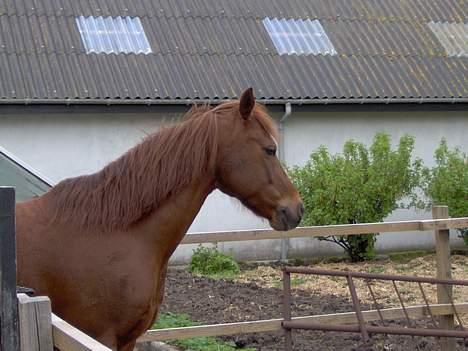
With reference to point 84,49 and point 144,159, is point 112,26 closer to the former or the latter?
point 84,49

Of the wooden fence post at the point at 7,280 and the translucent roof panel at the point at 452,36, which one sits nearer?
the wooden fence post at the point at 7,280

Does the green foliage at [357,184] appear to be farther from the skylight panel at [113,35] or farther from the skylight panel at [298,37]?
the skylight panel at [113,35]

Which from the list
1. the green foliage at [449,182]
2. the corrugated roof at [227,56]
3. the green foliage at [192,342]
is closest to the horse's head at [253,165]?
the green foliage at [192,342]

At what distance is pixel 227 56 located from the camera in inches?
593

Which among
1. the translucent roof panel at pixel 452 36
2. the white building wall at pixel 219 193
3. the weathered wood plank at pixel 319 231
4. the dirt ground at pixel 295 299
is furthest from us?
the translucent roof panel at pixel 452 36

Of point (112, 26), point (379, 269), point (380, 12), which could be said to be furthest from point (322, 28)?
point (379, 269)

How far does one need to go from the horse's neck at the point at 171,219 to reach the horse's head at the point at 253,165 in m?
0.18

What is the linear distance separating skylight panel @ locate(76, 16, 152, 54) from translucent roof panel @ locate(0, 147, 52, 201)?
7.98m

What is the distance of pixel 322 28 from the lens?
54.3 ft

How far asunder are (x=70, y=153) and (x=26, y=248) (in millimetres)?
9261

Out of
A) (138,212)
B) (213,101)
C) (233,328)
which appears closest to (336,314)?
(233,328)

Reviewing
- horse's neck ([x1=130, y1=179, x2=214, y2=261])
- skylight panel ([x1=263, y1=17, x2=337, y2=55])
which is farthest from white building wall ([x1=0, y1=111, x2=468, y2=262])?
horse's neck ([x1=130, y1=179, x2=214, y2=261])

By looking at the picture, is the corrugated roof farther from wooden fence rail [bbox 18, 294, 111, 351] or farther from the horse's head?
wooden fence rail [bbox 18, 294, 111, 351]

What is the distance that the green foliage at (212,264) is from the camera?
1238 centimetres
